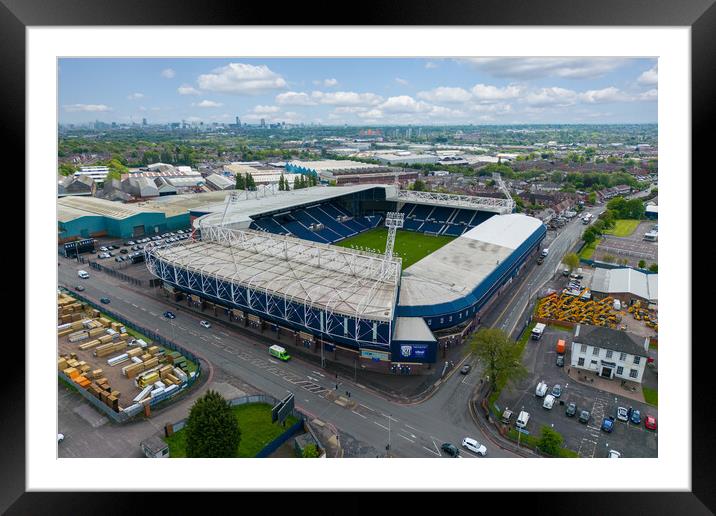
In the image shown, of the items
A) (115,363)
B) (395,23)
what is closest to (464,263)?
(115,363)

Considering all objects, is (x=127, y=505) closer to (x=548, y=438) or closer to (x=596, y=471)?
(x=596, y=471)

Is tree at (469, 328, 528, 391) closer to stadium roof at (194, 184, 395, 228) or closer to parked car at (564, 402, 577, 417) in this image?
parked car at (564, 402, 577, 417)

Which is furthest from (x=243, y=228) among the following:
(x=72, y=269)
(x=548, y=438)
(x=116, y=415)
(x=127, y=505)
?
(x=127, y=505)

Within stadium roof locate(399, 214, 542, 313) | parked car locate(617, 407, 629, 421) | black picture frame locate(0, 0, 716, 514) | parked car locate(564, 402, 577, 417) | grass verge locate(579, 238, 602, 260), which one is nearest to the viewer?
black picture frame locate(0, 0, 716, 514)

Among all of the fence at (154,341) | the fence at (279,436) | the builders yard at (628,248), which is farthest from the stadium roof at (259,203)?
the builders yard at (628,248)

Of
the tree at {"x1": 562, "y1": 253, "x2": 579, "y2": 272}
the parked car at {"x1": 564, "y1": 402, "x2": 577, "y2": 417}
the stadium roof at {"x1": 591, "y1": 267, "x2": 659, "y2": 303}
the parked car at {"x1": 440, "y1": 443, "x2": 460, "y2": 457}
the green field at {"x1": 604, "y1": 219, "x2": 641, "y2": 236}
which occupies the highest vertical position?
the green field at {"x1": 604, "y1": 219, "x2": 641, "y2": 236}

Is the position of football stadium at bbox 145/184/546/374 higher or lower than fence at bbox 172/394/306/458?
higher

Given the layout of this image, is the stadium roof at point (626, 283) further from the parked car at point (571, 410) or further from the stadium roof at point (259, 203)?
the stadium roof at point (259, 203)

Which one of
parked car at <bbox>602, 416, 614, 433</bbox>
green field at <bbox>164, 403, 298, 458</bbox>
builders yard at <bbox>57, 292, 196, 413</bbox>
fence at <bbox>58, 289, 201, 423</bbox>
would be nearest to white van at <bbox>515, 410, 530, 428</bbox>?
parked car at <bbox>602, 416, 614, 433</bbox>
